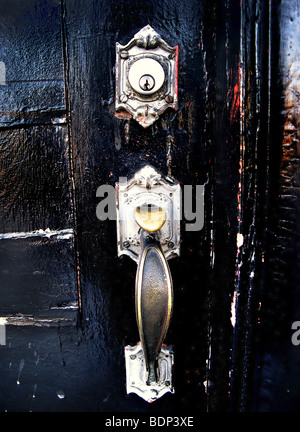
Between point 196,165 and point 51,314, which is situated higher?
point 196,165

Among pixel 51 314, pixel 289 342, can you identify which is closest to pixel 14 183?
pixel 51 314

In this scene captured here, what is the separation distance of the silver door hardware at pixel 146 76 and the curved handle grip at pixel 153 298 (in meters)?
0.24

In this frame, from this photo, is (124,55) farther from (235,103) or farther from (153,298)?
(153,298)

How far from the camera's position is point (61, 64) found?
53 cm

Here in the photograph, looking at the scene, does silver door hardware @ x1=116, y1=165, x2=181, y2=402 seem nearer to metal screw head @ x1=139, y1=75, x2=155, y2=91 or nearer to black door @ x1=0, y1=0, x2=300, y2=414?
black door @ x1=0, y1=0, x2=300, y2=414

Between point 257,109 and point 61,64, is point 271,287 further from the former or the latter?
point 61,64

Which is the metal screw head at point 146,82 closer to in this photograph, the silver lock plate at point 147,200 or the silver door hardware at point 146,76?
the silver door hardware at point 146,76

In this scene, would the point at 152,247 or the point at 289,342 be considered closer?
the point at 152,247

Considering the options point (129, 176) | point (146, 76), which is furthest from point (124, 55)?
point (129, 176)

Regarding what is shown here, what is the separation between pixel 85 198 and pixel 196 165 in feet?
0.69

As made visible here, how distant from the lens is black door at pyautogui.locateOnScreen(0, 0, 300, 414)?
521 millimetres

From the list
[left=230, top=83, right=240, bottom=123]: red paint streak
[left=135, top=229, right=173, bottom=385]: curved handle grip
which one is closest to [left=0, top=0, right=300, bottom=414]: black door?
[left=230, top=83, right=240, bottom=123]: red paint streak

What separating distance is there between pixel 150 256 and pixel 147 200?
12cm

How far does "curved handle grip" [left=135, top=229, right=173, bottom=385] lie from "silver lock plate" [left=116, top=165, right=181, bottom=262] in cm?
9
